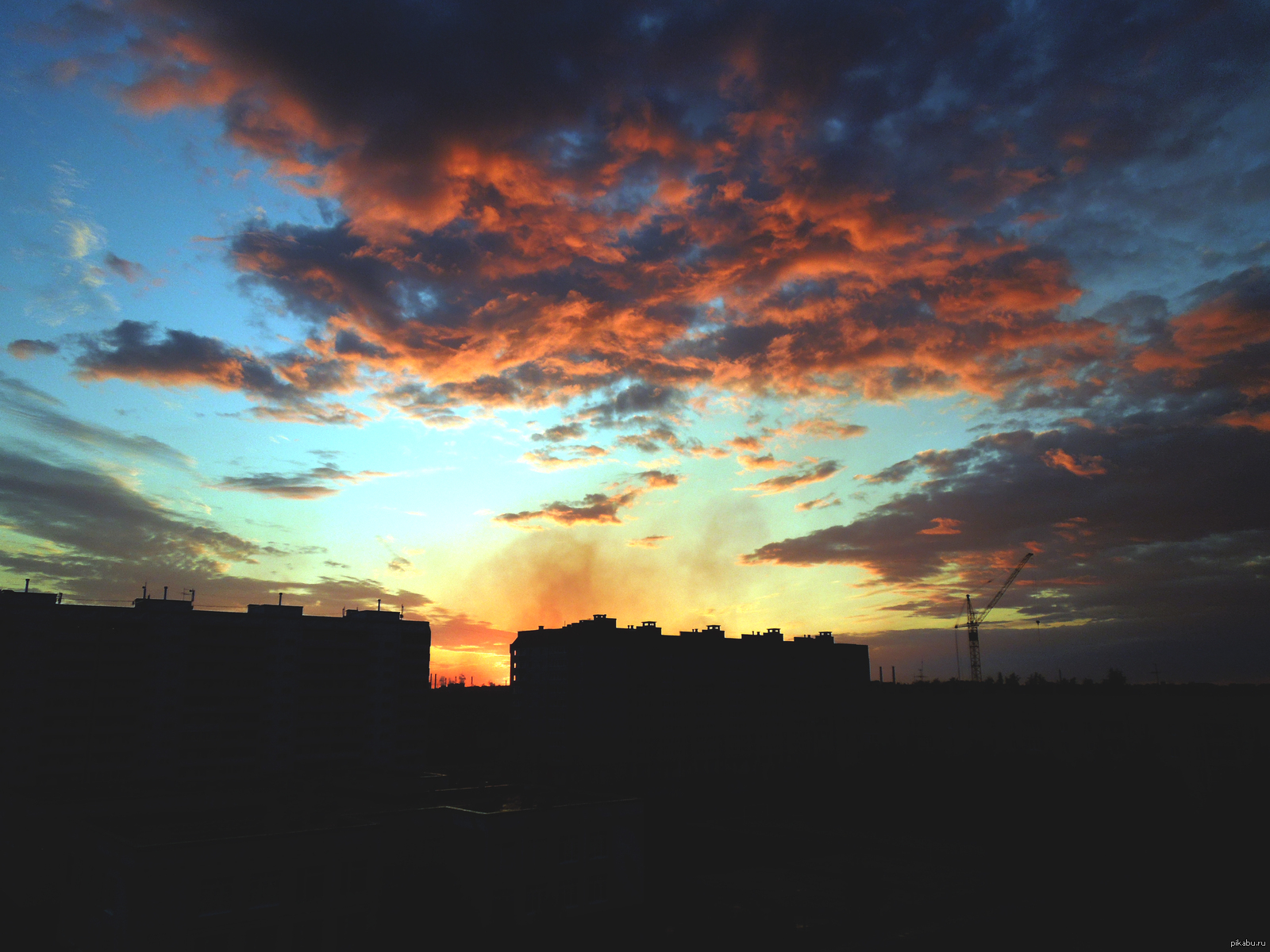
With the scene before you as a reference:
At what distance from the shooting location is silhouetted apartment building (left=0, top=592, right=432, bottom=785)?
85.2 m

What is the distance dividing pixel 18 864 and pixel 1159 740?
451ft

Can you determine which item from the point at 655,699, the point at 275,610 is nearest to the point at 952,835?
the point at 655,699

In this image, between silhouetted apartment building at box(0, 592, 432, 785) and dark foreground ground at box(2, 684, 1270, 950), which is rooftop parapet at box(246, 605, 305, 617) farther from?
dark foreground ground at box(2, 684, 1270, 950)

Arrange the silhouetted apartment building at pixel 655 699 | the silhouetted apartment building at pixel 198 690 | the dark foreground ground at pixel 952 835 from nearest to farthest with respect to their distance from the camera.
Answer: the dark foreground ground at pixel 952 835
the silhouetted apartment building at pixel 198 690
the silhouetted apartment building at pixel 655 699

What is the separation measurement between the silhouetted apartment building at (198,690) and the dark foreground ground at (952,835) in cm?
1942

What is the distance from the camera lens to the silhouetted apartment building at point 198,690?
85250 millimetres

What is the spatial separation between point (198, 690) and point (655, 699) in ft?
252

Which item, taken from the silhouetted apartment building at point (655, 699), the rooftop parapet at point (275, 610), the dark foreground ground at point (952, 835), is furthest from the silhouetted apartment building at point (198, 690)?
the silhouetted apartment building at point (655, 699)

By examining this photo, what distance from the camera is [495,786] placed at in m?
68.3

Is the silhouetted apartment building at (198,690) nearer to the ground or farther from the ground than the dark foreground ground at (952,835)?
farther from the ground

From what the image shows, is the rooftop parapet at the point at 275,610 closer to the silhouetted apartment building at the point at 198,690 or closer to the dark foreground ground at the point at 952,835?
the silhouetted apartment building at the point at 198,690

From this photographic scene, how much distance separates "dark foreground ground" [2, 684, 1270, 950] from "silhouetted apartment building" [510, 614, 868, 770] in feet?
10.9

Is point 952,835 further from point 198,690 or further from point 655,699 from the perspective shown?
point 198,690

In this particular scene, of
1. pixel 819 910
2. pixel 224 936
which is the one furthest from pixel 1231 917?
pixel 224 936
